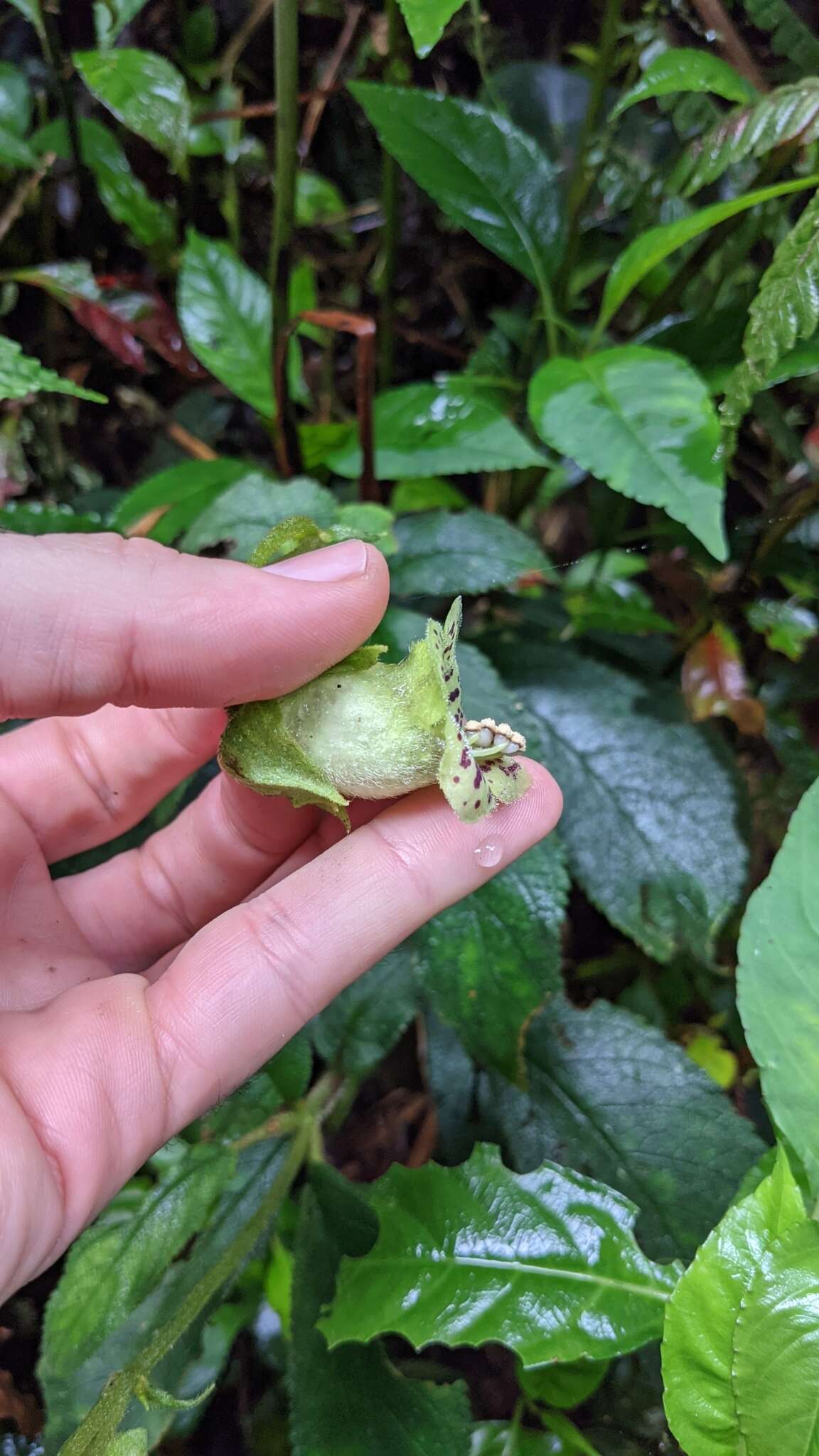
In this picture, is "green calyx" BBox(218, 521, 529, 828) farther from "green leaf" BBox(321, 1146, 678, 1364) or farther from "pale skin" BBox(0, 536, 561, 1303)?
"green leaf" BBox(321, 1146, 678, 1364)

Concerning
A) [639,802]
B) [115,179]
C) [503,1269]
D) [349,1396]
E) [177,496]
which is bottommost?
[349,1396]

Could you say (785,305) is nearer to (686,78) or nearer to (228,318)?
(686,78)

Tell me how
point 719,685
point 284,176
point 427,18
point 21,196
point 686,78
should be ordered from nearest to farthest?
point 427,18 → point 686,78 → point 284,176 → point 719,685 → point 21,196

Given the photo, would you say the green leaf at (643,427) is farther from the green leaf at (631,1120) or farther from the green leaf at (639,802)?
the green leaf at (631,1120)

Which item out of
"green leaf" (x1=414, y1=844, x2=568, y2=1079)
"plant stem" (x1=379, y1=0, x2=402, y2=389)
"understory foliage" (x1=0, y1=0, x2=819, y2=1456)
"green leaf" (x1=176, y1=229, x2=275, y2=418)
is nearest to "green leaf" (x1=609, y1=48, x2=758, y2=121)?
"understory foliage" (x1=0, y1=0, x2=819, y2=1456)

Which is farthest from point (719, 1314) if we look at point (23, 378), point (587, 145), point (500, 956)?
point (587, 145)

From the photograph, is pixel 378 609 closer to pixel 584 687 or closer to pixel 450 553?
pixel 450 553

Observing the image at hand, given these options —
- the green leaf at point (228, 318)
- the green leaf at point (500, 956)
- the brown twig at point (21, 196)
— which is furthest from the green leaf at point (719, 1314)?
the brown twig at point (21, 196)
